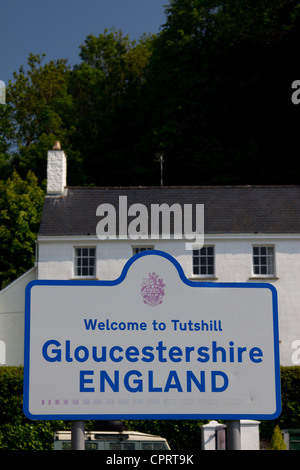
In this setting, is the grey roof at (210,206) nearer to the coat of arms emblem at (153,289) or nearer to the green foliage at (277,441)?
the green foliage at (277,441)

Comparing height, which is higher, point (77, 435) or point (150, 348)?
point (150, 348)

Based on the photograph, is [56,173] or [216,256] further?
[56,173]

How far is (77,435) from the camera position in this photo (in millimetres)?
5996

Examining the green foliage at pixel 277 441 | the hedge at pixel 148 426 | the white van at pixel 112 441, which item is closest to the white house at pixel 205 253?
the hedge at pixel 148 426

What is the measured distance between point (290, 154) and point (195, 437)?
1287 inches

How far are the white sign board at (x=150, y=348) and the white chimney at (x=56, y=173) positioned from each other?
1180 inches

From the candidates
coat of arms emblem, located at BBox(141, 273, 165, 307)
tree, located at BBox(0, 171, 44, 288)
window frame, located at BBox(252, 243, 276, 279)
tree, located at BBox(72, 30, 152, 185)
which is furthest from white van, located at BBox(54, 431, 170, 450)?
tree, located at BBox(72, 30, 152, 185)

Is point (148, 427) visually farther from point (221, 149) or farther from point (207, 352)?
point (221, 149)

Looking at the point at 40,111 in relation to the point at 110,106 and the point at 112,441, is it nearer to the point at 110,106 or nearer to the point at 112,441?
the point at 110,106

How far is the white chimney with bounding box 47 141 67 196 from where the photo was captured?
117 ft

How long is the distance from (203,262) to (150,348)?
27546mm

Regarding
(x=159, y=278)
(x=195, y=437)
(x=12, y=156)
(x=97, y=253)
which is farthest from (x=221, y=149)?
(x=159, y=278)

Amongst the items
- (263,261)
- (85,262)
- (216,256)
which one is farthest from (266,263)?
(85,262)

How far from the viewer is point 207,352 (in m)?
6.16
